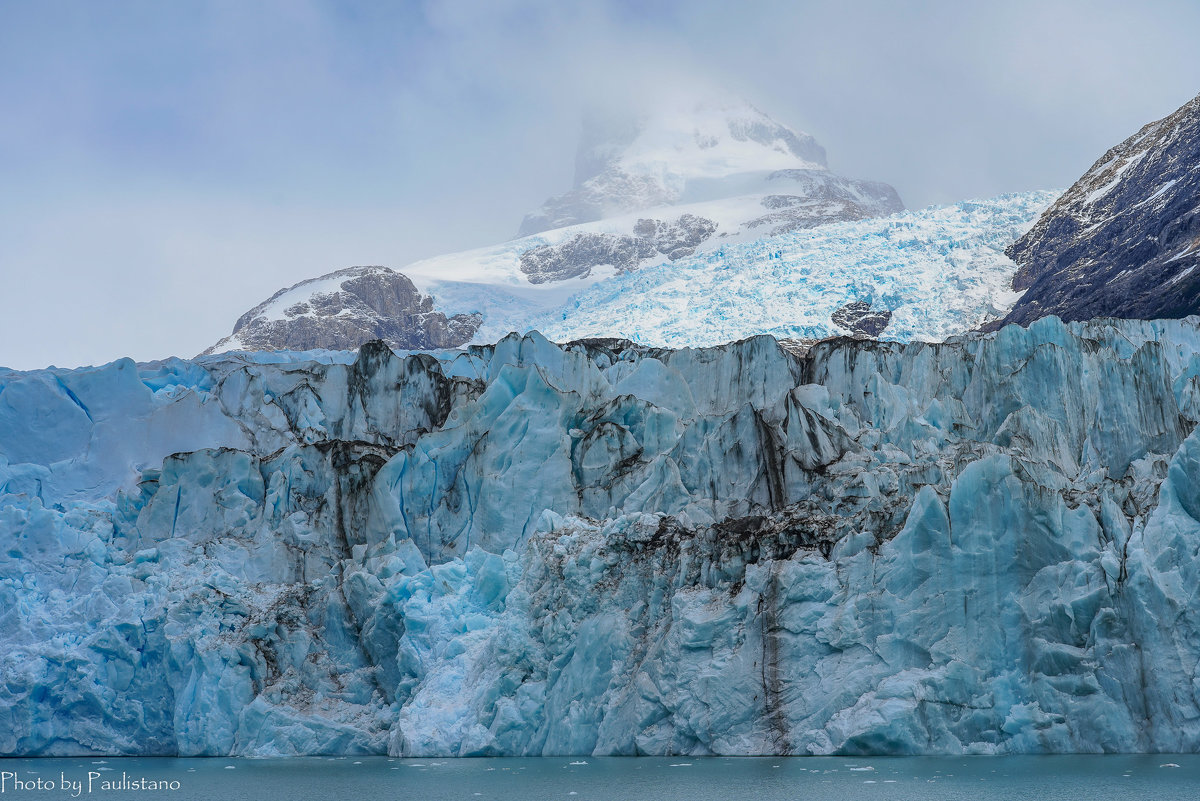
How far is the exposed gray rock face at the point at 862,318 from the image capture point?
48.5 m

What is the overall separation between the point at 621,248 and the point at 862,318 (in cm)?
4493

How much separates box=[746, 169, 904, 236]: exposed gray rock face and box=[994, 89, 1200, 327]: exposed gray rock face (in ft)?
91.8

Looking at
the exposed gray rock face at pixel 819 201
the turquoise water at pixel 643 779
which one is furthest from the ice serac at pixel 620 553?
the exposed gray rock face at pixel 819 201

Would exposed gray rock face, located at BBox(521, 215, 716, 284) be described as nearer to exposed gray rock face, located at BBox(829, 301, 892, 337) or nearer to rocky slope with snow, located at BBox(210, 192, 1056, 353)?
rocky slope with snow, located at BBox(210, 192, 1056, 353)

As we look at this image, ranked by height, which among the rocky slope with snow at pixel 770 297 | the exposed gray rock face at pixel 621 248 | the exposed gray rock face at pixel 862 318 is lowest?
the exposed gray rock face at pixel 862 318

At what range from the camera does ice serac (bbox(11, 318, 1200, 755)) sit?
16891 millimetres

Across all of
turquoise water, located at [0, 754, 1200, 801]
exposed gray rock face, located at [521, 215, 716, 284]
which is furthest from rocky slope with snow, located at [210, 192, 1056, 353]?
turquoise water, located at [0, 754, 1200, 801]

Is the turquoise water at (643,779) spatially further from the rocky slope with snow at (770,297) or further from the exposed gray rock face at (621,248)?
the exposed gray rock face at (621,248)

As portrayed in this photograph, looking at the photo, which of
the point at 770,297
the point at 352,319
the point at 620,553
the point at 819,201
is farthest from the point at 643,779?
the point at 819,201

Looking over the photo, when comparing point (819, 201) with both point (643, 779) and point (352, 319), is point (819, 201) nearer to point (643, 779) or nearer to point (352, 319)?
point (352, 319)

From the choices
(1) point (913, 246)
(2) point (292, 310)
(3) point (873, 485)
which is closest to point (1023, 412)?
(3) point (873, 485)

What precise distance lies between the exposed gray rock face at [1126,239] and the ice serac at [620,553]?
13.4 metres

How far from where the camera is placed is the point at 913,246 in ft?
180

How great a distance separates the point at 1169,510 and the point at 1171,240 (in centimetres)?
2959
